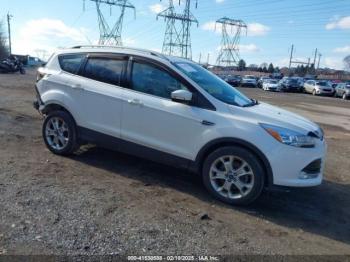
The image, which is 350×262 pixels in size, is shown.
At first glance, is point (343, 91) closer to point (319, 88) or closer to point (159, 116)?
point (319, 88)

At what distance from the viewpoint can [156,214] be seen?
15.2 ft

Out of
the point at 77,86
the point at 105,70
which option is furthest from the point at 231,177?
the point at 77,86

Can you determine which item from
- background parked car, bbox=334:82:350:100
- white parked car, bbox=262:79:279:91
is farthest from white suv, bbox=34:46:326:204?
white parked car, bbox=262:79:279:91

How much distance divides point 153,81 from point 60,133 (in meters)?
1.97

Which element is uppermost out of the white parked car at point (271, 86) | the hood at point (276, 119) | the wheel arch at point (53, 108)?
the hood at point (276, 119)

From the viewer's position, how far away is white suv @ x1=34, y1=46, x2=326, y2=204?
5.03 metres

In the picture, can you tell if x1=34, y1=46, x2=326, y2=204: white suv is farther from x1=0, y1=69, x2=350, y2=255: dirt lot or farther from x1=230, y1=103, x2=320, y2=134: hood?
x1=0, y1=69, x2=350, y2=255: dirt lot

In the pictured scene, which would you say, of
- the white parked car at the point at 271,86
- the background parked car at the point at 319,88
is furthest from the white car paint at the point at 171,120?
the white parked car at the point at 271,86

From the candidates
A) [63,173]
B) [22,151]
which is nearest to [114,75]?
[63,173]

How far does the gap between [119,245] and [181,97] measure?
7.43ft

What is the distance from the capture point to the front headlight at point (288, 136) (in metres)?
4.95

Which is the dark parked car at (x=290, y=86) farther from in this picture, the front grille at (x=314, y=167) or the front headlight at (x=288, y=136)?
the front headlight at (x=288, y=136)

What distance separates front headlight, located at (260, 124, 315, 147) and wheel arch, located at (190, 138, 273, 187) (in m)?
0.28

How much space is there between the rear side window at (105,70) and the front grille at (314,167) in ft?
9.81
